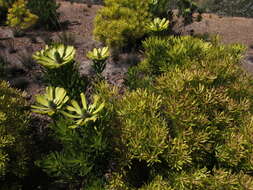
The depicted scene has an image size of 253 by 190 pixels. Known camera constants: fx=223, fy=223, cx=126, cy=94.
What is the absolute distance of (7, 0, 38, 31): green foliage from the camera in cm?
644

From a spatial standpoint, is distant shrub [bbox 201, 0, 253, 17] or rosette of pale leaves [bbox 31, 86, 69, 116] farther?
distant shrub [bbox 201, 0, 253, 17]

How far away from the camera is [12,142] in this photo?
2557 mm

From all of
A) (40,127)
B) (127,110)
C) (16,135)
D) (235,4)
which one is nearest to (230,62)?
(127,110)

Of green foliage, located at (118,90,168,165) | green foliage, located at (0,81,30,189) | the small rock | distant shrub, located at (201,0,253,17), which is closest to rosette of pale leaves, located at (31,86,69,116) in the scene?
green foliage, located at (118,90,168,165)

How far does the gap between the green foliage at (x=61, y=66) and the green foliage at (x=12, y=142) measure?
850mm

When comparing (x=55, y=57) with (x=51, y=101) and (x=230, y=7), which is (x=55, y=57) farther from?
(x=230, y=7)

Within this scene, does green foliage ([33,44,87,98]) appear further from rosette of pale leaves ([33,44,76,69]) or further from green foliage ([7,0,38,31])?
green foliage ([7,0,38,31])

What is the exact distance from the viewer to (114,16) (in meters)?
6.06

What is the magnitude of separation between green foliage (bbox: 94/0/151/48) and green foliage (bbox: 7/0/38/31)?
2251 mm

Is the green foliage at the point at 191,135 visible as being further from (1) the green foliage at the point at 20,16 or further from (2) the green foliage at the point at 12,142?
(1) the green foliage at the point at 20,16

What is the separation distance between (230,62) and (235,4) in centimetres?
1326

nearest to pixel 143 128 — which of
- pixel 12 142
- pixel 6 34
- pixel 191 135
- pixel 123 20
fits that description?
pixel 191 135

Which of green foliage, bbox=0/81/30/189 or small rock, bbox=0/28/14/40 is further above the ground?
small rock, bbox=0/28/14/40

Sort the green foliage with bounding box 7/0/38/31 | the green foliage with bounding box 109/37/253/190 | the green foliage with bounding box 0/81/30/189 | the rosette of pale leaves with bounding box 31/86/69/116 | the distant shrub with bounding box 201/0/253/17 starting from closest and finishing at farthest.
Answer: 1. the rosette of pale leaves with bounding box 31/86/69/116
2. the green foliage with bounding box 109/37/253/190
3. the green foliage with bounding box 0/81/30/189
4. the green foliage with bounding box 7/0/38/31
5. the distant shrub with bounding box 201/0/253/17
